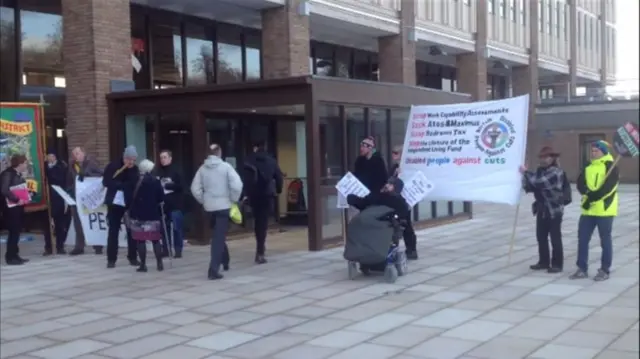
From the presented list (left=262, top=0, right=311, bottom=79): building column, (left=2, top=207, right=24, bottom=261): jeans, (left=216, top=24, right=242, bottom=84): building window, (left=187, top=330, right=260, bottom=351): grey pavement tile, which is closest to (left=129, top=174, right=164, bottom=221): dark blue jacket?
(left=2, top=207, right=24, bottom=261): jeans

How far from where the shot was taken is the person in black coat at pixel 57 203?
12102mm

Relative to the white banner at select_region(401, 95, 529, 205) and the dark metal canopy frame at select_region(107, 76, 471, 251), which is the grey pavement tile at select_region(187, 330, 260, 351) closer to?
the white banner at select_region(401, 95, 529, 205)

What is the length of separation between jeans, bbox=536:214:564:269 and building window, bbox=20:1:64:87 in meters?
10.3

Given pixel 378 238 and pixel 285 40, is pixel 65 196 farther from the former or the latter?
pixel 285 40

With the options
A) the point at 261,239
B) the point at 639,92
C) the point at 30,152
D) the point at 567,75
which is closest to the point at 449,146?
the point at 261,239

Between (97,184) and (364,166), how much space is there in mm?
4494

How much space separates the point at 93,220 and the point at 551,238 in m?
7.05

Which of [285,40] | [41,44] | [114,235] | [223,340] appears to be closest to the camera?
[223,340]

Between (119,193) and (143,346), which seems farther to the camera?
(119,193)

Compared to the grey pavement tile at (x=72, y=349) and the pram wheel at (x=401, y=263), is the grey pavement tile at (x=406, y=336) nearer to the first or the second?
the grey pavement tile at (x=72, y=349)

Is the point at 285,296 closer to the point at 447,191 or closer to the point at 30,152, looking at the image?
the point at 447,191

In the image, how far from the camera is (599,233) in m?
8.38

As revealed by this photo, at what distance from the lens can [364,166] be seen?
983 centimetres

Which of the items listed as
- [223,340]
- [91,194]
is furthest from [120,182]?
[223,340]
